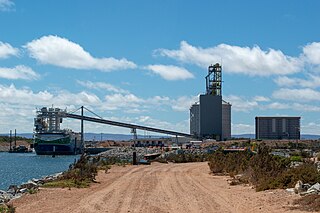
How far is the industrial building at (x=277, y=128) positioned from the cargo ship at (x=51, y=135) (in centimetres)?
4758

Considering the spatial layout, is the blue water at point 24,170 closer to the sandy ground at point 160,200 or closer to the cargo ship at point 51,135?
the sandy ground at point 160,200

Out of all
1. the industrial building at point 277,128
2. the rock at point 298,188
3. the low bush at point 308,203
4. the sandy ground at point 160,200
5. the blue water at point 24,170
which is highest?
the industrial building at point 277,128

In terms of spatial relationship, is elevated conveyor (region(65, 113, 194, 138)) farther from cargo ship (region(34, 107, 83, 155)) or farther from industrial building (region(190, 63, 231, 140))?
industrial building (region(190, 63, 231, 140))

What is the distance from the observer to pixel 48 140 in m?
140

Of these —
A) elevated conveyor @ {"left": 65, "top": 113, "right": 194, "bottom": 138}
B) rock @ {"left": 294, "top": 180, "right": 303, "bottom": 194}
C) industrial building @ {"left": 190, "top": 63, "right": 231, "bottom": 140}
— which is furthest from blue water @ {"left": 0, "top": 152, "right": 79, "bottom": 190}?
elevated conveyor @ {"left": 65, "top": 113, "right": 194, "bottom": 138}

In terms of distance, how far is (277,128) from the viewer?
130 metres

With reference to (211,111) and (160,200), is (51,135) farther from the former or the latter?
(160,200)

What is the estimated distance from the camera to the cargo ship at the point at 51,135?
5531 inches

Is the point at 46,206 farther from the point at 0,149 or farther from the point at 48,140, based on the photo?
the point at 0,149

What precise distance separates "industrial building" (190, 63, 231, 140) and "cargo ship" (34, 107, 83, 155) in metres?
33.0

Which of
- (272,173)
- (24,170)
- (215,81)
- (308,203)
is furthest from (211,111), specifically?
(308,203)

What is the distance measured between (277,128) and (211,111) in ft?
63.7

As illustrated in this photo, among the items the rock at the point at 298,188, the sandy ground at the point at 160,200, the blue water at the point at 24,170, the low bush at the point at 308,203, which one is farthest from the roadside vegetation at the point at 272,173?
the blue water at the point at 24,170

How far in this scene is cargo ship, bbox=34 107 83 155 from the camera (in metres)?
140
